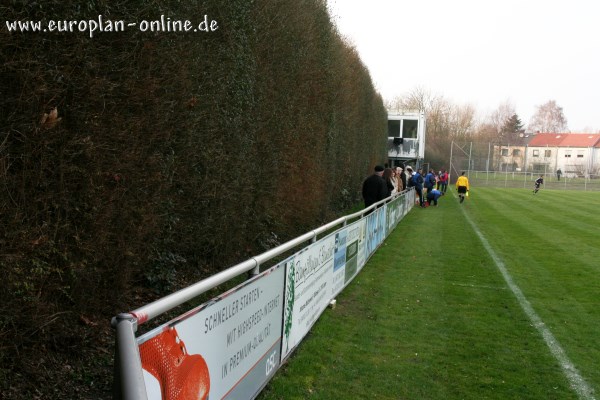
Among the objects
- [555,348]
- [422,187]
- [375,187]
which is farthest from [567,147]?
[555,348]

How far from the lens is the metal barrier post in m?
2.13

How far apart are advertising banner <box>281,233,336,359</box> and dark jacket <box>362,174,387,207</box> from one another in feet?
21.7

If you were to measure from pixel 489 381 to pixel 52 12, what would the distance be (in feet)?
15.5

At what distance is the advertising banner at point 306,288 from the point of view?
5.39 m

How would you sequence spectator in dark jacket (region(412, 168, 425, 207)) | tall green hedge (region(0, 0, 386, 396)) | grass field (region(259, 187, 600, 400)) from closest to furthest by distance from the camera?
tall green hedge (region(0, 0, 386, 396)), grass field (region(259, 187, 600, 400)), spectator in dark jacket (region(412, 168, 425, 207))

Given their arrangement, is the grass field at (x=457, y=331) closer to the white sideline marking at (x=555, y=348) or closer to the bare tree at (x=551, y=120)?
the white sideline marking at (x=555, y=348)

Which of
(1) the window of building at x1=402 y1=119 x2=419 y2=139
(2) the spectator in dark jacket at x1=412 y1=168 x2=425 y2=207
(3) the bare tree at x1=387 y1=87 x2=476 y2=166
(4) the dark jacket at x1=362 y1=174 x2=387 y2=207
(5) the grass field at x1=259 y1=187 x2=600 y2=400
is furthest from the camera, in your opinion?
(3) the bare tree at x1=387 y1=87 x2=476 y2=166

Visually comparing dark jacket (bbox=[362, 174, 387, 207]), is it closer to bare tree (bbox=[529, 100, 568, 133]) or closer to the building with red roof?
the building with red roof

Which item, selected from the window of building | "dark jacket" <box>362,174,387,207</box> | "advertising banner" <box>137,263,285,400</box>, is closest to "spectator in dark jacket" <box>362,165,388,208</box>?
"dark jacket" <box>362,174,387,207</box>

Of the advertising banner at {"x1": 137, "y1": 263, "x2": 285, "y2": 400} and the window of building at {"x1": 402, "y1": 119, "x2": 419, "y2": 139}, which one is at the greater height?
the window of building at {"x1": 402, "y1": 119, "x2": 419, "y2": 139}

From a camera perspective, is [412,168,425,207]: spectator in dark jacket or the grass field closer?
the grass field

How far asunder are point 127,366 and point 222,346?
141 cm

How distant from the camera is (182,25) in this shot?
237 inches

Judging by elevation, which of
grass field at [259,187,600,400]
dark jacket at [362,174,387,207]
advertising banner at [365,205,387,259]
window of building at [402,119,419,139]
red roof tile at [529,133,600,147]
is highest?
red roof tile at [529,133,600,147]
